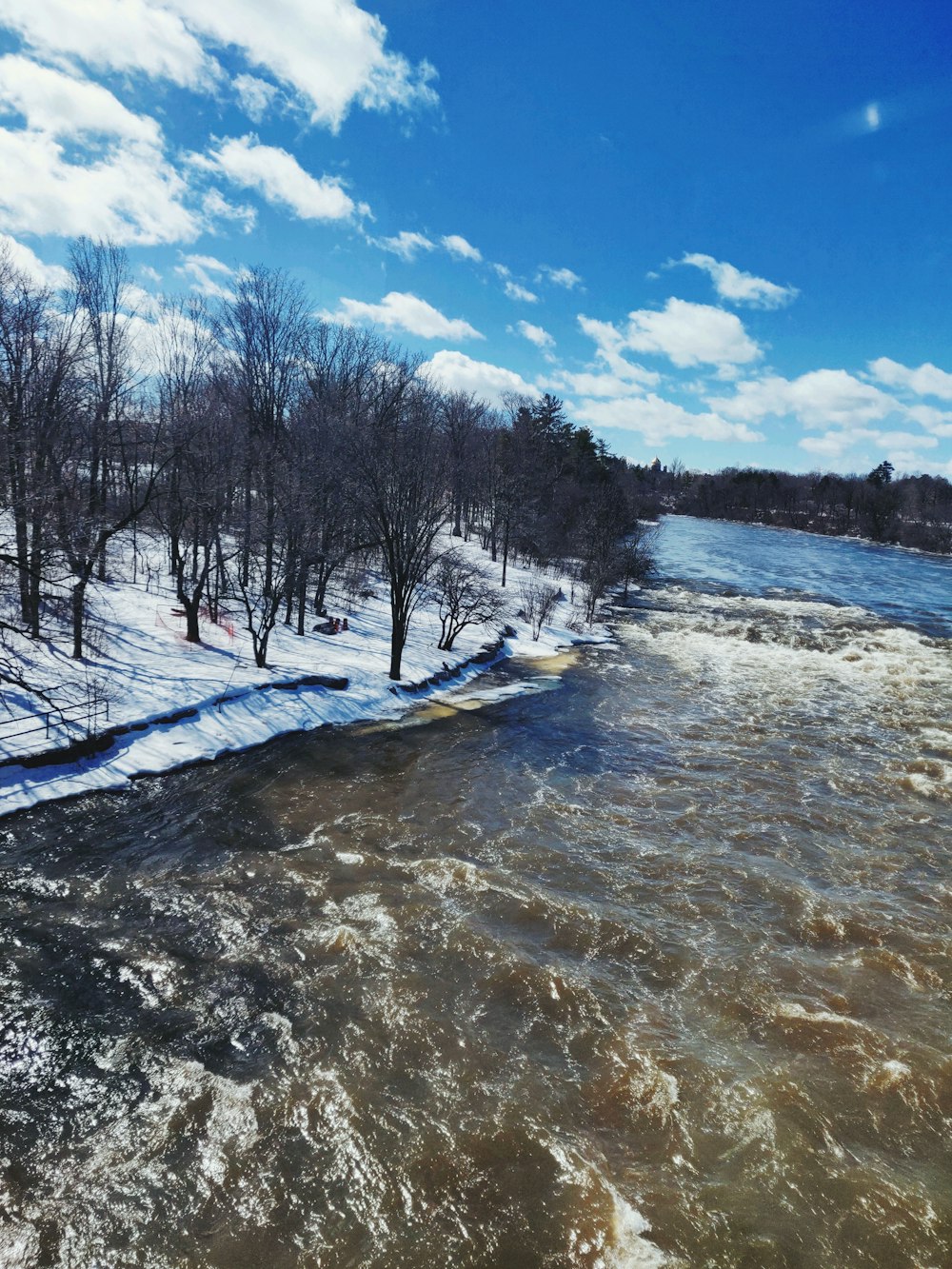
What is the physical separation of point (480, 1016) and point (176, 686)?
1302 cm

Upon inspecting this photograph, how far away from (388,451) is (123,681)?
1101cm

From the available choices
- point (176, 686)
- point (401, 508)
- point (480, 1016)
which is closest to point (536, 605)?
point (401, 508)

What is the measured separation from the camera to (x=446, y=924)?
31.9 feet

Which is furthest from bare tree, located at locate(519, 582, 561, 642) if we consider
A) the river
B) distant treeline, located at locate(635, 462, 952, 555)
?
distant treeline, located at locate(635, 462, 952, 555)

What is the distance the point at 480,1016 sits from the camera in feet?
26.6

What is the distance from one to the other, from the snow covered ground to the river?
109 centimetres

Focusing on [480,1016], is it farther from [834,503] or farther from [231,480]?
[834,503]

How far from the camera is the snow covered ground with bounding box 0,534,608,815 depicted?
13602mm

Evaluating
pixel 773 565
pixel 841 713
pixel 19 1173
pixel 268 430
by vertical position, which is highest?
pixel 268 430

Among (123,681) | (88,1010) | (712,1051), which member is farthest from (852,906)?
(123,681)

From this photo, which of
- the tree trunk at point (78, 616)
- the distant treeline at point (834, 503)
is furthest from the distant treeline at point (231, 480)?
the distant treeline at point (834, 503)

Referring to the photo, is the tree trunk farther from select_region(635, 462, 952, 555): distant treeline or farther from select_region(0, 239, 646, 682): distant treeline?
select_region(635, 462, 952, 555): distant treeline

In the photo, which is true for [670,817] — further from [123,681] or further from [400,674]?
[123,681]

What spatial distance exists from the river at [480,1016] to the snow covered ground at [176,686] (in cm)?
109
